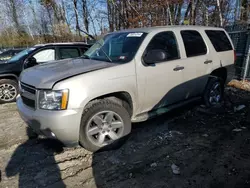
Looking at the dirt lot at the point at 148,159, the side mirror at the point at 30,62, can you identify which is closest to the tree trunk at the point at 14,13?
the side mirror at the point at 30,62

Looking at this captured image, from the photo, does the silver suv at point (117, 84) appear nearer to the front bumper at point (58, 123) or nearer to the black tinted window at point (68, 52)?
the front bumper at point (58, 123)

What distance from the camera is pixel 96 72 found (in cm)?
293

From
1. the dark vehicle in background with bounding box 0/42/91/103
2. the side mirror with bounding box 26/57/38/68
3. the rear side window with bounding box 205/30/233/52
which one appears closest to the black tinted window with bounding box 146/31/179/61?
the rear side window with bounding box 205/30/233/52

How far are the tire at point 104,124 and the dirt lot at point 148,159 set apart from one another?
156 mm

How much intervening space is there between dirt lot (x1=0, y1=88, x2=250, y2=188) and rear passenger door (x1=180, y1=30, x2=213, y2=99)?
2.40ft

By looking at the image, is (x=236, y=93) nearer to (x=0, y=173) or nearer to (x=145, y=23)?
(x=0, y=173)

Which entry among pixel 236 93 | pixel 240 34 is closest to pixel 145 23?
pixel 240 34

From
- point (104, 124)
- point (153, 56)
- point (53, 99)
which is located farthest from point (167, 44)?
point (53, 99)

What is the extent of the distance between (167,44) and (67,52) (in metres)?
3.89

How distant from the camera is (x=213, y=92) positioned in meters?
5.02

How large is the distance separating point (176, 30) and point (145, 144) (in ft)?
7.32

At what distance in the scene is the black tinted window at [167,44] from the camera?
362cm

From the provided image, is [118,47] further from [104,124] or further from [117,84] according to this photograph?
[104,124]

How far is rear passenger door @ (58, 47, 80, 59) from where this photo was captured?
654cm
